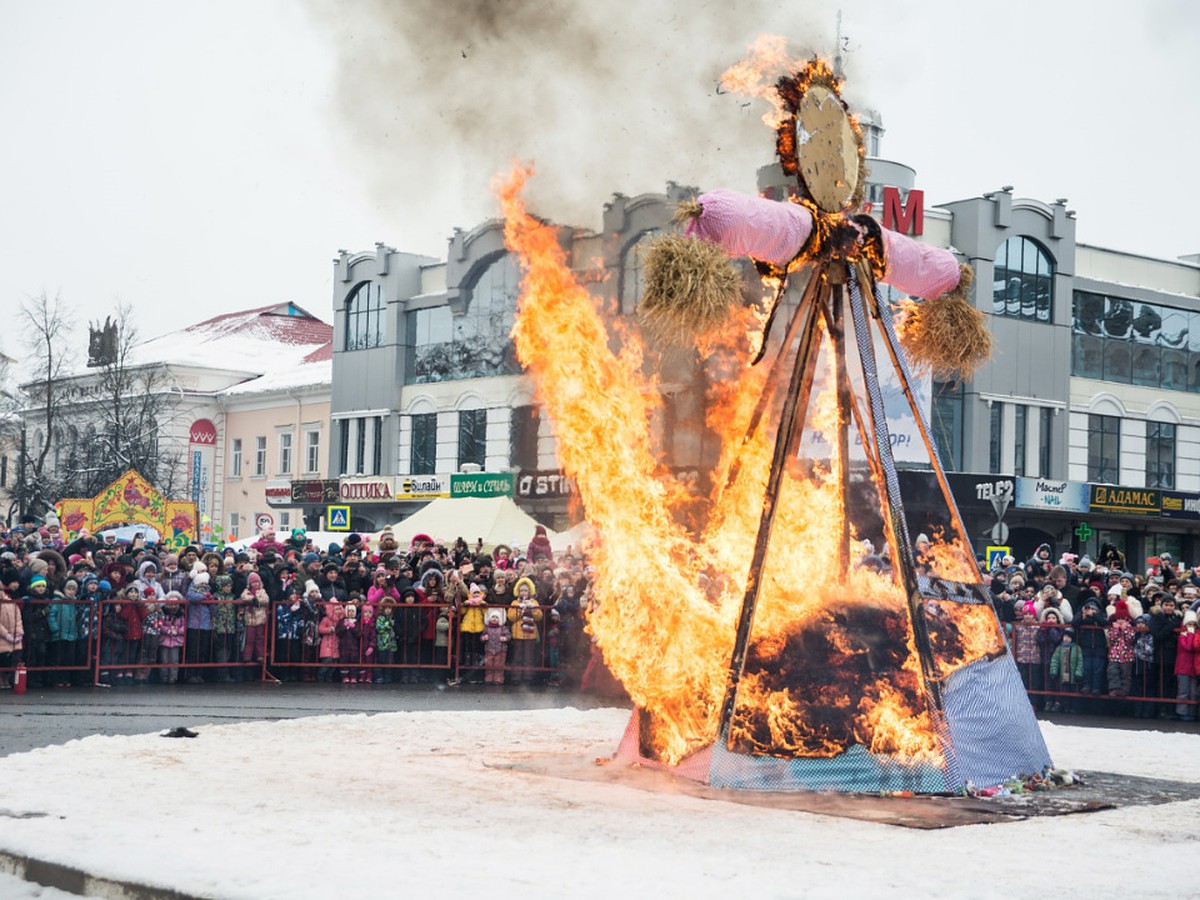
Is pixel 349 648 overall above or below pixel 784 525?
below

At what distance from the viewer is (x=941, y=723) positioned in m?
9.59

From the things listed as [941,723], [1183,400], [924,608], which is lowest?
[941,723]

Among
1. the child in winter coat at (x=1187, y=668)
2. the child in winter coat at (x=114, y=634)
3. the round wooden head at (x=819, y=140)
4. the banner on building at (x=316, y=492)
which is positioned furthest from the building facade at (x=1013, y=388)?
the round wooden head at (x=819, y=140)

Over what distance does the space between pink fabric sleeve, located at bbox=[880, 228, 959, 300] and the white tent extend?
15518 mm

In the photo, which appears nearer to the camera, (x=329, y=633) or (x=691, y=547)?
(x=691, y=547)

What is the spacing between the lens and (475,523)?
2695 cm

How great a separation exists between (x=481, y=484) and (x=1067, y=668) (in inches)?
753

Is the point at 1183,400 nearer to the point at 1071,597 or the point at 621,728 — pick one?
the point at 1071,597

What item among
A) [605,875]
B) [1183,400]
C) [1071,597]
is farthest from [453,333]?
A: [605,875]

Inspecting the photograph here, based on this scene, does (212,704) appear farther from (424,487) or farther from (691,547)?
(424,487)

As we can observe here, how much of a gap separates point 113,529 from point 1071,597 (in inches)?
726

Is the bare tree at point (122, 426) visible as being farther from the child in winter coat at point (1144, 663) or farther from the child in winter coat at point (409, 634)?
the child in winter coat at point (1144, 663)

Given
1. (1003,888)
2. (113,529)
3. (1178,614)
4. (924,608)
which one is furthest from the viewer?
(113,529)

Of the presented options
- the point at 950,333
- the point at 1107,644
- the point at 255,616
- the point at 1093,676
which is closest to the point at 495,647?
the point at 255,616
